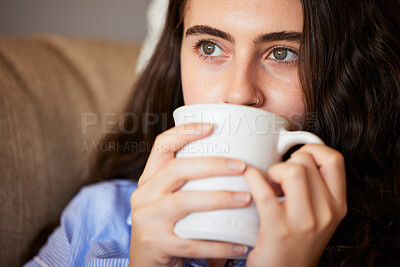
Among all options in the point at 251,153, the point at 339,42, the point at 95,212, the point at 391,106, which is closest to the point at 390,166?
the point at 391,106

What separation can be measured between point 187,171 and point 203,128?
2.8 inches

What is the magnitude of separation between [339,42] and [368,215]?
406 mm

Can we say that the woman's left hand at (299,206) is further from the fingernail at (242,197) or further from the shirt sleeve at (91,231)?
the shirt sleeve at (91,231)

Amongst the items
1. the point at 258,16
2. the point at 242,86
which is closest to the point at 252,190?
the point at 242,86

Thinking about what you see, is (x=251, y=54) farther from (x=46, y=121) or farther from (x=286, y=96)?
(x=46, y=121)

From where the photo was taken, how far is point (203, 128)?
0.60 meters

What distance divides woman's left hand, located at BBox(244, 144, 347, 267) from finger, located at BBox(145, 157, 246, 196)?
1.2 inches

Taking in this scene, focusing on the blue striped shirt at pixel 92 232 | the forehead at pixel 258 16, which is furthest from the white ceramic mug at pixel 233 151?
the blue striped shirt at pixel 92 232

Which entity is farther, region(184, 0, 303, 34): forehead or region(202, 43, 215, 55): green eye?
region(202, 43, 215, 55): green eye

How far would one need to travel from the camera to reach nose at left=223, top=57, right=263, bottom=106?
76 cm

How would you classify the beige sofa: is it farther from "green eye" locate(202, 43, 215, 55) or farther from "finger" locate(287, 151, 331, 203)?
"finger" locate(287, 151, 331, 203)

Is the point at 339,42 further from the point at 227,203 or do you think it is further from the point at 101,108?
the point at 101,108

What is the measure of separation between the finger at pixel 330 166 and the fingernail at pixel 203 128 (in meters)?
0.17

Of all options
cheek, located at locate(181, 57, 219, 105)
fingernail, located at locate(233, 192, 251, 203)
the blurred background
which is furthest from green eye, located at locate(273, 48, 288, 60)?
the blurred background
